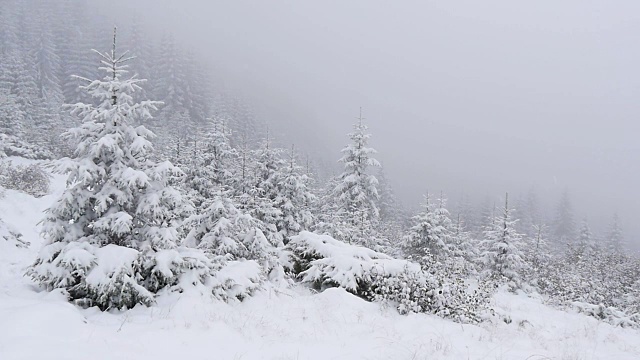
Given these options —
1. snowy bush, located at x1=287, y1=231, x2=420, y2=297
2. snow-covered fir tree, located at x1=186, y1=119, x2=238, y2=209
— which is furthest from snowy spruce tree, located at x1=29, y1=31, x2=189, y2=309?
A: snow-covered fir tree, located at x1=186, y1=119, x2=238, y2=209

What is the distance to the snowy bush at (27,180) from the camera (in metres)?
19.2

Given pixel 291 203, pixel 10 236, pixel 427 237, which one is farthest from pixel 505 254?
pixel 10 236

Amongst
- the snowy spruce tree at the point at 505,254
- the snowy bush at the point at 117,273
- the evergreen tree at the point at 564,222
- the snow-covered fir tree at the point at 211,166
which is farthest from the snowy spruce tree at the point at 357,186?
the evergreen tree at the point at 564,222

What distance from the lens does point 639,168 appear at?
194500 mm

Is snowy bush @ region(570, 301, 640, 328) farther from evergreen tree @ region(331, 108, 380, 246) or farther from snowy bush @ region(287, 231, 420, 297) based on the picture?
evergreen tree @ region(331, 108, 380, 246)

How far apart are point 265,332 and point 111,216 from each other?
11.5ft

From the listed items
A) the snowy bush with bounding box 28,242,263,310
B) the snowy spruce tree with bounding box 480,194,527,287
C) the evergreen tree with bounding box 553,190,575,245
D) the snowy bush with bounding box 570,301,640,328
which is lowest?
the evergreen tree with bounding box 553,190,575,245

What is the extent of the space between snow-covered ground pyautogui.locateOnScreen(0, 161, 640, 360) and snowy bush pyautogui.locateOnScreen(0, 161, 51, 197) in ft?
40.2

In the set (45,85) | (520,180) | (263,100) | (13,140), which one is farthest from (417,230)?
(520,180)

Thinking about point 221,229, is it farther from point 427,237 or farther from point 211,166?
point 427,237

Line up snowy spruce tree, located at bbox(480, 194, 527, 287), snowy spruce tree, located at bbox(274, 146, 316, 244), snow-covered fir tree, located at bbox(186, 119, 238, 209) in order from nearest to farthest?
snow-covered fir tree, located at bbox(186, 119, 238, 209), snowy spruce tree, located at bbox(274, 146, 316, 244), snowy spruce tree, located at bbox(480, 194, 527, 287)

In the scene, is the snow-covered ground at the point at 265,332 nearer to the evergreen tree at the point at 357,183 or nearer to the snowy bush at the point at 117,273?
the snowy bush at the point at 117,273

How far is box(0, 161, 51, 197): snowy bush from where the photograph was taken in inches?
755

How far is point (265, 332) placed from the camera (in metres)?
6.26
